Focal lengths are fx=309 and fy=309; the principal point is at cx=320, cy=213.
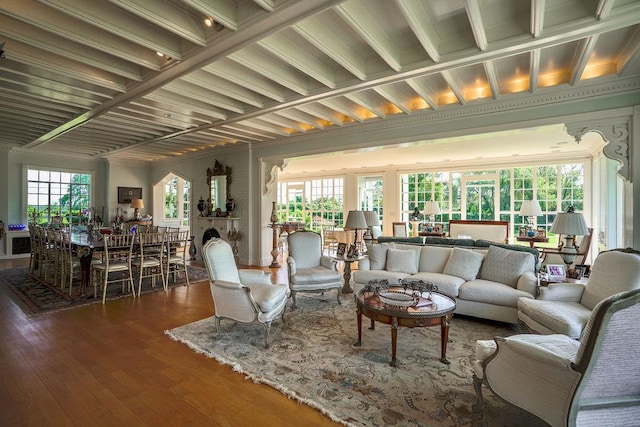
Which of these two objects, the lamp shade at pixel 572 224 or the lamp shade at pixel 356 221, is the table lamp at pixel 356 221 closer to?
the lamp shade at pixel 356 221

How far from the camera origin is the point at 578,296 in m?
3.10

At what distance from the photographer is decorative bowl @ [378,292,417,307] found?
113 inches

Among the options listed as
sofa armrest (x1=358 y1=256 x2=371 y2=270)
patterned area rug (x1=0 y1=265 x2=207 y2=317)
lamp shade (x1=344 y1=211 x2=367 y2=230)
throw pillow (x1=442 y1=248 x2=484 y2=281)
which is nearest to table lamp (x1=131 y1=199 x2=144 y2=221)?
patterned area rug (x1=0 y1=265 x2=207 y2=317)

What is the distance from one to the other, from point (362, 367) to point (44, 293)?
5.07 meters

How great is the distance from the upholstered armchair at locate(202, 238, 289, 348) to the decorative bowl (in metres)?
1.09

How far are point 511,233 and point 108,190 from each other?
11870mm

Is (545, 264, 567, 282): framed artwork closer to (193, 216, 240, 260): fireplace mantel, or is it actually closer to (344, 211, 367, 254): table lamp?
(344, 211, 367, 254): table lamp

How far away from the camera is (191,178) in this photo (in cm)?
866

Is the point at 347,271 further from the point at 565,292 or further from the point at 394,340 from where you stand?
the point at 565,292

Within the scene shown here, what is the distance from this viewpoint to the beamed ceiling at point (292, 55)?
2512 mm

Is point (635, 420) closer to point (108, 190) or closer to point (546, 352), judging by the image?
point (546, 352)

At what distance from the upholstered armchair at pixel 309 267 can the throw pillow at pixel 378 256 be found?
0.60m

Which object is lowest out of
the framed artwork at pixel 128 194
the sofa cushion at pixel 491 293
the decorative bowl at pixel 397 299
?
the sofa cushion at pixel 491 293

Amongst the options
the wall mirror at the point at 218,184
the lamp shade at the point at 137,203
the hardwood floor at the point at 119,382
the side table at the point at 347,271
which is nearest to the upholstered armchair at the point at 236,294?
the hardwood floor at the point at 119,382
